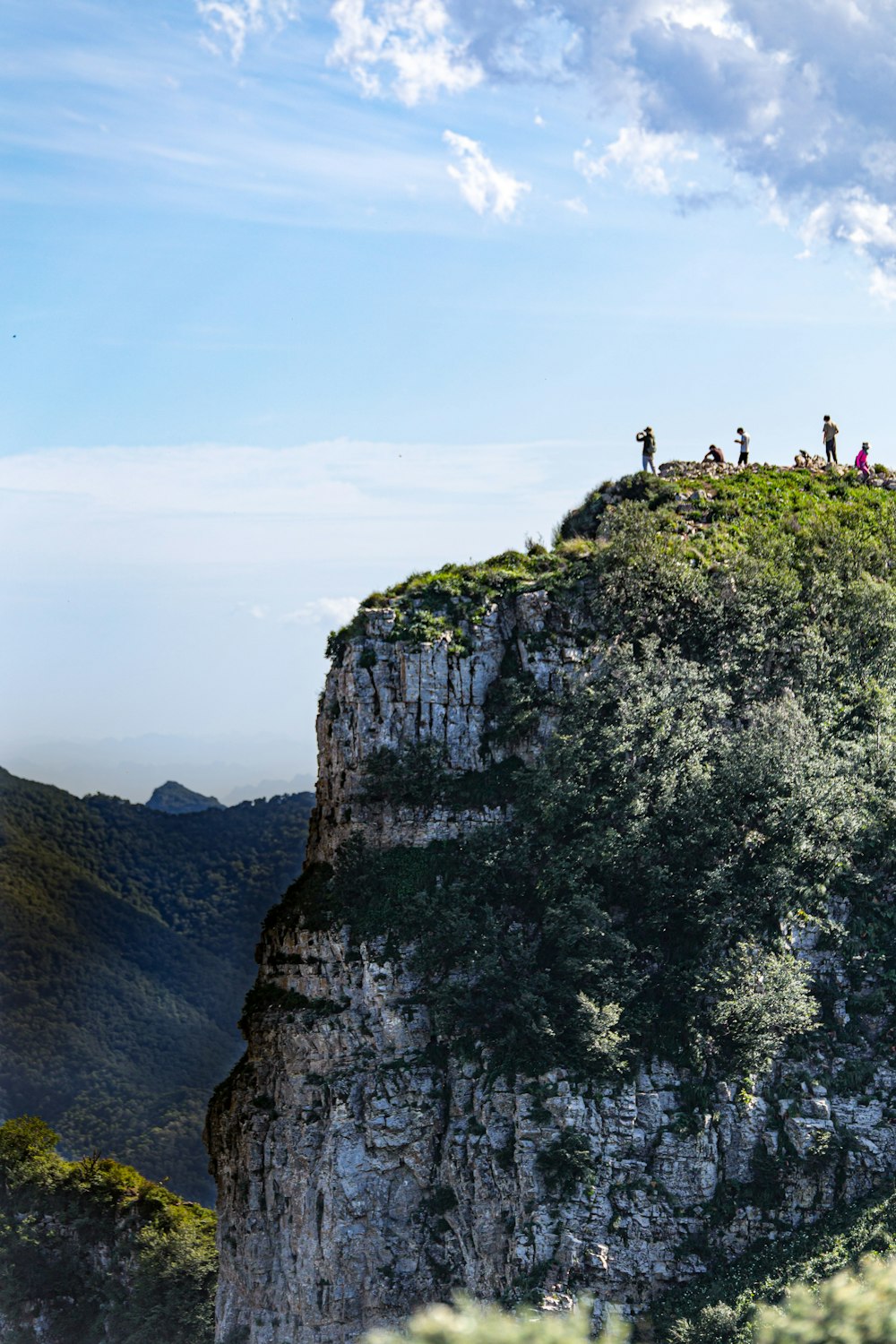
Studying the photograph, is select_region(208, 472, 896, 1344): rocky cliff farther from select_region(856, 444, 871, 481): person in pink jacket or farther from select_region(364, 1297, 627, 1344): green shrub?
select_region(364, 1297, 627, 1344): green shrub

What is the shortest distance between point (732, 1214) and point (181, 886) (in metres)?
82.9

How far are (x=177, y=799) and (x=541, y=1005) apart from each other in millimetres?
123479

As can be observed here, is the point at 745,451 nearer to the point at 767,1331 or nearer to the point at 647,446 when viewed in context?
the point at 647,446

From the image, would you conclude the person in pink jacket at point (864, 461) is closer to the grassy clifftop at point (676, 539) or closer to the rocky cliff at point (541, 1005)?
the grassy clifftop at point (676, 539)

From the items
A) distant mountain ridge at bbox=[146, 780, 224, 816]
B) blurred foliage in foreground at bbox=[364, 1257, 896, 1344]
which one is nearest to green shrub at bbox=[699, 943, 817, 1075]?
blurred foliage in foreground at bbox=[364, 1257, 896, 1344]

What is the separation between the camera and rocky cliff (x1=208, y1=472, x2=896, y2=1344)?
32594 millimetres

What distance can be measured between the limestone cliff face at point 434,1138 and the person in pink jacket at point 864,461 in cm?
1946

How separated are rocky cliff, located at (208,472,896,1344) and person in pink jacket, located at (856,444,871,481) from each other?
1129cm

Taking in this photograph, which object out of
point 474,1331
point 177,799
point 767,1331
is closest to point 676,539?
point 767,1331

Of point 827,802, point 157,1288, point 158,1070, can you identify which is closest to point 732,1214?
point 827,802

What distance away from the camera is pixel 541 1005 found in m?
34.3

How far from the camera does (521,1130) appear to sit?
3350cm

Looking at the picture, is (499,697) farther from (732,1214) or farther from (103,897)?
(103,897)

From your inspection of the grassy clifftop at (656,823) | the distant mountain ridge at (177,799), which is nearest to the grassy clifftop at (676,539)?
the grassy clifftop at (656,823)
